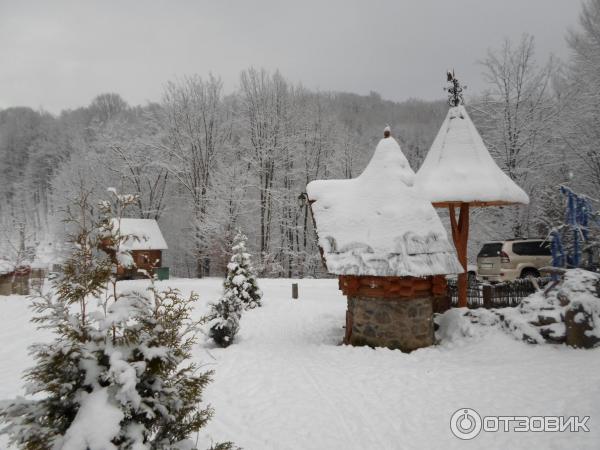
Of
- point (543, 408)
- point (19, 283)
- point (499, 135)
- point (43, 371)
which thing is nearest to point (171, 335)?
point (43, 371)

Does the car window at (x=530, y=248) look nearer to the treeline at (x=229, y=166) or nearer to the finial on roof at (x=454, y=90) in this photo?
the finial on roof at (x=454, y=90)

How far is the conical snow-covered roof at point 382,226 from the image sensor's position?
836cm

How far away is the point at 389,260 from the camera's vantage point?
8.30 meters

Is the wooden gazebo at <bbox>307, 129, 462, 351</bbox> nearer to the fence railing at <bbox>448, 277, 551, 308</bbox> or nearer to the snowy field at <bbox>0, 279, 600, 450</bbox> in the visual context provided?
the snowy field at <bbox>0, 279, 600, 450</bbox>

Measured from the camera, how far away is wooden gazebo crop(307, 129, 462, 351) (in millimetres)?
8352

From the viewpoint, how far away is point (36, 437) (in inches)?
94.1

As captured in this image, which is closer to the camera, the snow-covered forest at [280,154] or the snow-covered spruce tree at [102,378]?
the snow-covered spruce tree at [102,378]

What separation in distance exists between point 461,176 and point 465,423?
21.0 ft

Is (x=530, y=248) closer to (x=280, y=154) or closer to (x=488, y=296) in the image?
(x=488, y=296)

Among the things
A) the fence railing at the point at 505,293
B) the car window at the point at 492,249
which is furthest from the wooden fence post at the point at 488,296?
the car window at the point at 492,249

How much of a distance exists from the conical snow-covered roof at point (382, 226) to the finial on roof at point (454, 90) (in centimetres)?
300

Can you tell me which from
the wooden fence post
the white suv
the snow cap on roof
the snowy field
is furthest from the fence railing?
the snow cap on roof

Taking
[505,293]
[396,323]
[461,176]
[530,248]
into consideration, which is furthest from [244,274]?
[530,248]

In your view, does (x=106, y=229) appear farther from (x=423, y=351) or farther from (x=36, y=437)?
(x=423, y=351)
